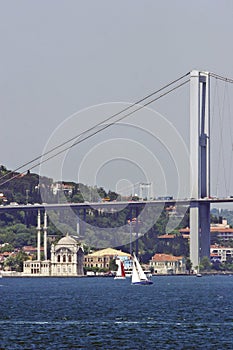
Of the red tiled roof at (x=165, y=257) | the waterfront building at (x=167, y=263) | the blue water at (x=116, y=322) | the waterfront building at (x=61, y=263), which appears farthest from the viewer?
the red tiled roof at (x=165, y=257)

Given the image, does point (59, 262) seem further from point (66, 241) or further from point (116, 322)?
point (116, 322)

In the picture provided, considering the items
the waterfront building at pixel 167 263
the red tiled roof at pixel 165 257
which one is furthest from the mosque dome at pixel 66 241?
the red tiled roof at pixel 165 257

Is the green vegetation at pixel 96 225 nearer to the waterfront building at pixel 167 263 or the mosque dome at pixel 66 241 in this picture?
the waterfront building at pixel 167 263

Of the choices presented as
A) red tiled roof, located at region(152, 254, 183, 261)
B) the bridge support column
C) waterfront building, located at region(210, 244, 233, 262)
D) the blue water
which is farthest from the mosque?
the blue water

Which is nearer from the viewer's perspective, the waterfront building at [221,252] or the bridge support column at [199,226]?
the bridge support column at [199,226]

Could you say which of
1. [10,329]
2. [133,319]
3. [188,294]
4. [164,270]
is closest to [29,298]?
[188,294]

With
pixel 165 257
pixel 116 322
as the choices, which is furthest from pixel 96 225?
pixel 116 322

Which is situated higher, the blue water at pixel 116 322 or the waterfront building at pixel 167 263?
the waterfront building at pixel 167 263
